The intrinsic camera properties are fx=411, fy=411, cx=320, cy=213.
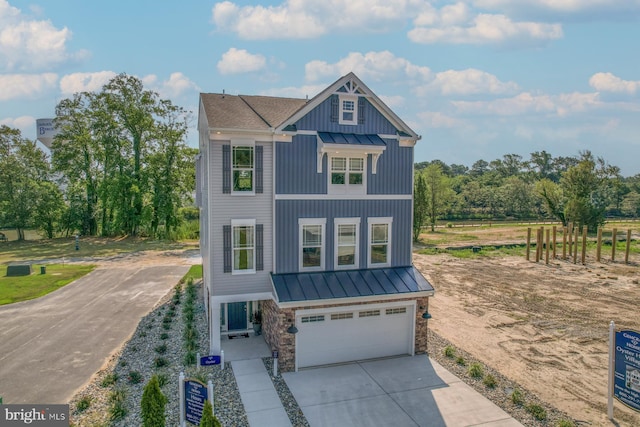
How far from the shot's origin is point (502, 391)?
1225 cm

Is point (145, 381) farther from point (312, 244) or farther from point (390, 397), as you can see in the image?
point (390, 397)

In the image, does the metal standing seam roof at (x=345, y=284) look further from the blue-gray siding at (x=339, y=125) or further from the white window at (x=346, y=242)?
the blue-gray siding at (x=339, y=125)

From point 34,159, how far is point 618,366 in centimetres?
5371

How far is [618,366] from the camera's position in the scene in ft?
36.3

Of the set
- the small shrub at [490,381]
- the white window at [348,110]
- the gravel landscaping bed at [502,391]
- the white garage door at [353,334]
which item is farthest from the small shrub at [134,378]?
the white window at [348,110]

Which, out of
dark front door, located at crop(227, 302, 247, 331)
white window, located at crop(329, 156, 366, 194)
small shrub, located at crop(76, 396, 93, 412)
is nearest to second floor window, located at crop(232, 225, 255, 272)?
dark front door, located at crop(227, 302, 247, 331)

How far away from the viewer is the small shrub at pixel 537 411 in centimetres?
1075

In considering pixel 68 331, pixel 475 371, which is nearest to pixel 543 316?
pixel 475 371

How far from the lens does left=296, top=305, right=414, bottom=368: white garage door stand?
45.5ft

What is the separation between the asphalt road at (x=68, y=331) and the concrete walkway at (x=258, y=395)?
4.85 meters

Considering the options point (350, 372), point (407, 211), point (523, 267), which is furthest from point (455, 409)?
point (523, 267)

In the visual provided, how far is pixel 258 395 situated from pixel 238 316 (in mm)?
5152

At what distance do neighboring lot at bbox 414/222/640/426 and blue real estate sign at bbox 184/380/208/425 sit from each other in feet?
31.7

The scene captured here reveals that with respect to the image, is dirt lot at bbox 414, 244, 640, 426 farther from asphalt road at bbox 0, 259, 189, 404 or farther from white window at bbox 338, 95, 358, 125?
asphalt road at bbox 0, 259, 189, 404
